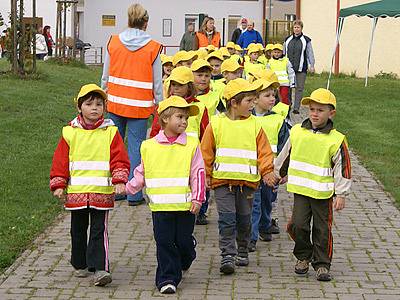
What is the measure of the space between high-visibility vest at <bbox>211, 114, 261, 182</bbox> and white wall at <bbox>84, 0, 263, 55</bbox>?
4351 cm

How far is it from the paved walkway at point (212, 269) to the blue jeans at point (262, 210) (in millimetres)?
169

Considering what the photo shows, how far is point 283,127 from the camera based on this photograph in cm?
884

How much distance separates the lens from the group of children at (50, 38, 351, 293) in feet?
23.7

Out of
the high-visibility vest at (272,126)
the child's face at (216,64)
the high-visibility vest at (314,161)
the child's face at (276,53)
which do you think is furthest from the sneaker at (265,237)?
the child's face at (276,53)

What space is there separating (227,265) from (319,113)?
4.52ft

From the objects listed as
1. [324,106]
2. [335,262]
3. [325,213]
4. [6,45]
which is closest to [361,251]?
[335,262]

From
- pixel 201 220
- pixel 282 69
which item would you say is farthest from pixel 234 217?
pixel 282 69

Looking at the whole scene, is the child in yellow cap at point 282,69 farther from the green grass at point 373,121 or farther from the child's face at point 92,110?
the child's face at point 92,110

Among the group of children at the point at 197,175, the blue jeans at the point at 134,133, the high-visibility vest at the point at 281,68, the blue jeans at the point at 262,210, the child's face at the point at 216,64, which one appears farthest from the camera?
the high-visibility vest at the point at 281,68

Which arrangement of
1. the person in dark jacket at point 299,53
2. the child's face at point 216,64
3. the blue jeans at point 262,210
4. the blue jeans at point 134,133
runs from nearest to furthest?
the blue jeans at point 262,210 < the blue jeans at point 134,133 < the child's face at point 216,64 < the person in dark jacket at point 299,53

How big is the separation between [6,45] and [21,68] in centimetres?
108

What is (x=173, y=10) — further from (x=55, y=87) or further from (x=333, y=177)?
(x=333, y=177)

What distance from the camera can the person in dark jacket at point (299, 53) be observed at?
2011 centimetres

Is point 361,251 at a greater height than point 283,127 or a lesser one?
lesser
